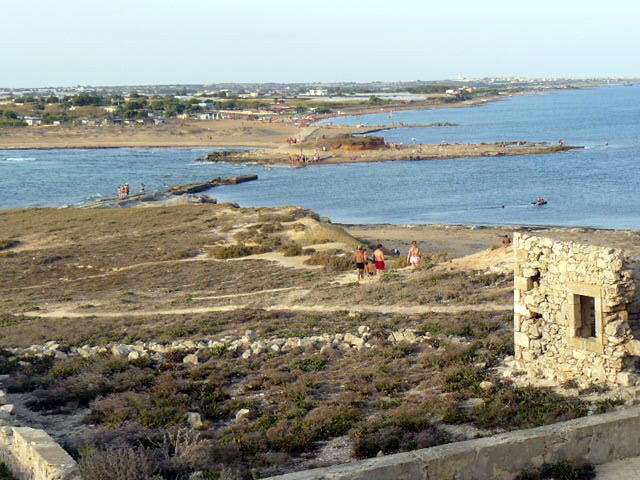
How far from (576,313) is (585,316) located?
0.67 ft

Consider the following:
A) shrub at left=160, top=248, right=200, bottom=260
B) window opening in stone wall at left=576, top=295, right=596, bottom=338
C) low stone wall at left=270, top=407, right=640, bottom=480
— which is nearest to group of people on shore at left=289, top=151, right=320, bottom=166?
shrub at left=160, top=248, right=200, bottom=260

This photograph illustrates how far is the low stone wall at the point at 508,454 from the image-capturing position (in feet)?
26.6

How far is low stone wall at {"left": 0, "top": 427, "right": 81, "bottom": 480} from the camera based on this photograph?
8.48m

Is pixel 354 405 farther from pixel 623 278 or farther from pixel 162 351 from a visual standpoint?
pixel 162 351

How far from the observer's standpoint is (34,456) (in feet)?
29.5

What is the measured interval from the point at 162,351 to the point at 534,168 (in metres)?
61.5

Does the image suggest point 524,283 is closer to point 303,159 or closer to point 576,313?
point 576,313

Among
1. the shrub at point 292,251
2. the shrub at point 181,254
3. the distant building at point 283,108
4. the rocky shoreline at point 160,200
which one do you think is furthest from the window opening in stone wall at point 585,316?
the distant building at point 283,108

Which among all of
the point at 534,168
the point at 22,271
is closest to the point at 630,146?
the point at 534,168

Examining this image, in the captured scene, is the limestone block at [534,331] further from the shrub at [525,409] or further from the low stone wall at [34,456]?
the low stone wall at [34,456]

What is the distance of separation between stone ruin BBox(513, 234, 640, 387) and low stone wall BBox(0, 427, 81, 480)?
6485 millimetres

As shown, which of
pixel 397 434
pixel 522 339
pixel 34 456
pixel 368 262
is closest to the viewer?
pixel 34 456

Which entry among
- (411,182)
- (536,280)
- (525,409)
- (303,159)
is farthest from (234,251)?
(303,159)

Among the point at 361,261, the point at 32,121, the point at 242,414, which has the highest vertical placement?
the point at 32,121
